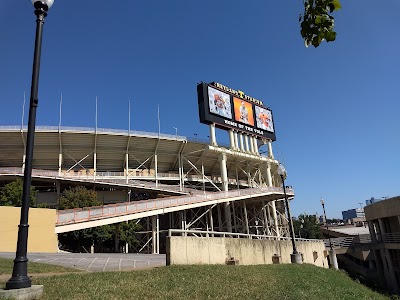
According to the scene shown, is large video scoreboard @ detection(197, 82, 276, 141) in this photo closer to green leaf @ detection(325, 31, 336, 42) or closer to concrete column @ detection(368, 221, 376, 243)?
concrete column @ detection(368, 221, 376, 243)

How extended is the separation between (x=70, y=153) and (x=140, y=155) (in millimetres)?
9655

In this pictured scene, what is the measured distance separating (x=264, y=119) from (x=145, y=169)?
22.3 metres

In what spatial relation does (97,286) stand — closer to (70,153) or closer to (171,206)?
(171,206)

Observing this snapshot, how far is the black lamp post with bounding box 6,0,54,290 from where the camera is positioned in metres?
6.15

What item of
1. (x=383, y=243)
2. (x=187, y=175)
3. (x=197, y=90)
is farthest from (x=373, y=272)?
(x=197, y=90)

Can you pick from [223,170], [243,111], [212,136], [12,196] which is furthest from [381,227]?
[12,196]

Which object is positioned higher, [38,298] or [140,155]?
[140,155]

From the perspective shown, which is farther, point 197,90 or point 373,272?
point 197,90

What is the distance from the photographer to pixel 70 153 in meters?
44.2

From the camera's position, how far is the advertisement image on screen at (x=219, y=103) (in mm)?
45750

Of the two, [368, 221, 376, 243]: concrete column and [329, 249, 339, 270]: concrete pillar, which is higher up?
[368, 221, 376, 243]: concrete column

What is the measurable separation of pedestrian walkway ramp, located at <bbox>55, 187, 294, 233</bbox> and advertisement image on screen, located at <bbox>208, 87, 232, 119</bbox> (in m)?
11.9

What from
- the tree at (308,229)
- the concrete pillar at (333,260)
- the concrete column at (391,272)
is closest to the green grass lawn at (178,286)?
the concrete pillar at (333,260)

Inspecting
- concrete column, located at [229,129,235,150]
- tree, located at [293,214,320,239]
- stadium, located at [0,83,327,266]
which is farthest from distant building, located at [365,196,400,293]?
tree, located at [293,214,320,239]
